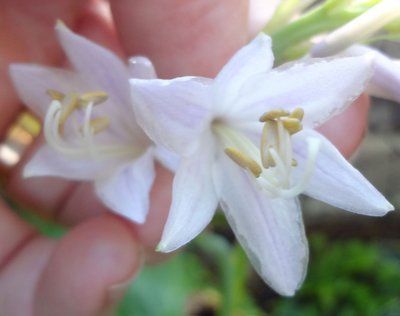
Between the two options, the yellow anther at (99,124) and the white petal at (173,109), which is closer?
the white petal at (173,109)

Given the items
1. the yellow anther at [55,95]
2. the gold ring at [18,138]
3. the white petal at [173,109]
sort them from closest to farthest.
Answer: the white petal at [173,109]
the yellow anther at [55,95]
the gold ring at [18,138]

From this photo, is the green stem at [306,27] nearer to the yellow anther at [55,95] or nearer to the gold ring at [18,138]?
the yellow anther at [55,95]

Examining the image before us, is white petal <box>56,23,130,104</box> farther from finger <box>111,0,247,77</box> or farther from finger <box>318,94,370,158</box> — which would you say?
finger <box>318,94,370,158</box>

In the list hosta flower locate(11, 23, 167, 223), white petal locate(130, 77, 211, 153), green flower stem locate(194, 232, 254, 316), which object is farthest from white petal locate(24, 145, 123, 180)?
green flower stem locate(194, 232, 254, 316)

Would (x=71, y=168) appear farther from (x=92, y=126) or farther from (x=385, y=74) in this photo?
(x=385, y=74)

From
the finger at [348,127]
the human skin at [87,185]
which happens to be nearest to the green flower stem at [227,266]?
the human skin at [87,185]

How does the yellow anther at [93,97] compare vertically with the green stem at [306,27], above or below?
above

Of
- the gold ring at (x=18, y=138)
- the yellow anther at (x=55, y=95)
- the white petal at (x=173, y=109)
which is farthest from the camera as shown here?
the gold ring at (x=18, y=138)

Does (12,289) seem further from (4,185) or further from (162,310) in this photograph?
(162,310)
